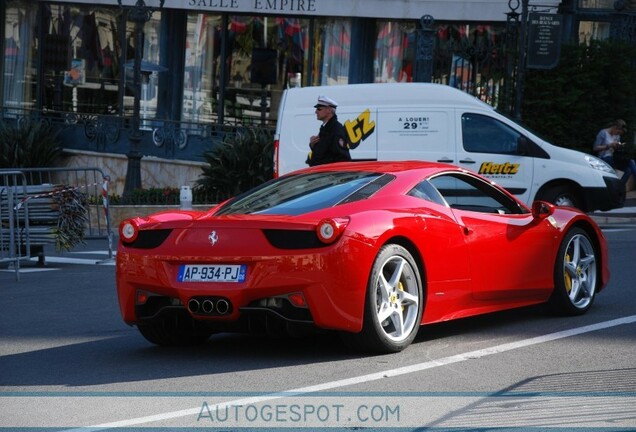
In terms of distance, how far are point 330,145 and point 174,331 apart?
585 centimetres

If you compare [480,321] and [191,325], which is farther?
[480,321]

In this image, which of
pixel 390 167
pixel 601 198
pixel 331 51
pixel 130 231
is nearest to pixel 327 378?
pixel 130 231

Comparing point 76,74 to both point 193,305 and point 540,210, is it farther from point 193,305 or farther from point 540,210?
point 193,305

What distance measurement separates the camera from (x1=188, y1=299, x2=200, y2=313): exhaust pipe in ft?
26.2

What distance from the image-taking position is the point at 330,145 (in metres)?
14.3

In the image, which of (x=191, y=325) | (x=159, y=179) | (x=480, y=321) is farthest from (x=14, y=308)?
(x=159, y=179)

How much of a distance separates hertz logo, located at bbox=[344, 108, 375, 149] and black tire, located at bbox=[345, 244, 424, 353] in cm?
1115

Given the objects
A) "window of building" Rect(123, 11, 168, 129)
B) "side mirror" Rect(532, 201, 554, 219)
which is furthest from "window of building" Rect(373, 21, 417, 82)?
"side mirror" Rect(532, 201, 554, 219)

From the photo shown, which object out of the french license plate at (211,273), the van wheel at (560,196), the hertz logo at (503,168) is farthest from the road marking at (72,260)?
the french license plate at (211,273)

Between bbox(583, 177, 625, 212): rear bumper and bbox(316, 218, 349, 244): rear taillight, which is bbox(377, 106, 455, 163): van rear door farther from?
bbox(316, 218, 349, 244): rear taillight

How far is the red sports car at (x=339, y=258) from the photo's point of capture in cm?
781

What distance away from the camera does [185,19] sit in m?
32.4

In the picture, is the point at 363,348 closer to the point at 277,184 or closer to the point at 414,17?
the point at 277,184

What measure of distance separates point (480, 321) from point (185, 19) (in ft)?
78.0
